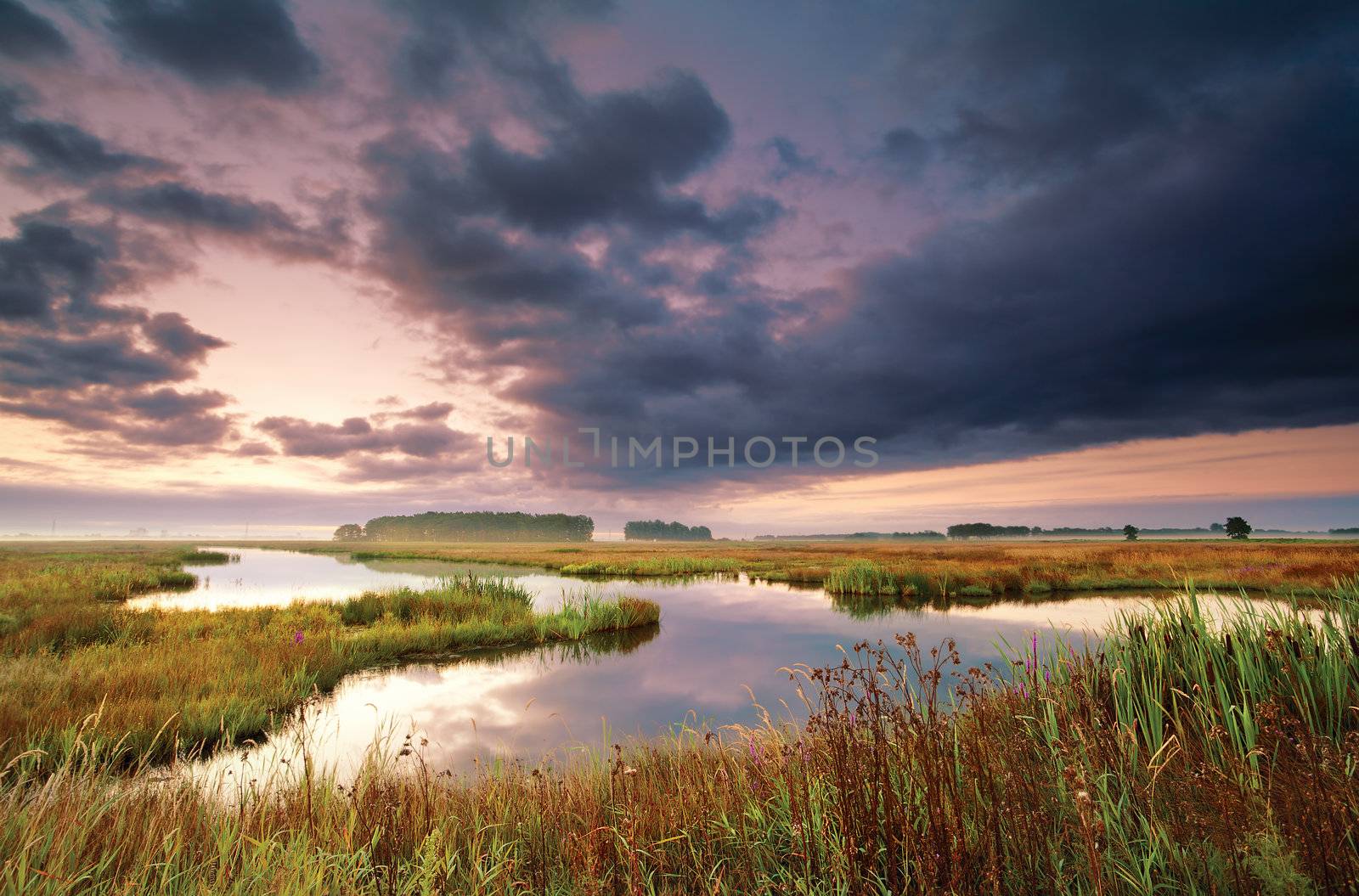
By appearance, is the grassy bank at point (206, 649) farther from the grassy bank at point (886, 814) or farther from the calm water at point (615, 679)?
the grassy bank at point (886, 814)

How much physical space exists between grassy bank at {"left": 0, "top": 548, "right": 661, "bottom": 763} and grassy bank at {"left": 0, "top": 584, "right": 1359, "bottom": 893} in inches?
43.6

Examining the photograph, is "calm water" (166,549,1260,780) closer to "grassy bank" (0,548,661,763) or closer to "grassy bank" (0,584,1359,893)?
"grassy bank" (0,584,1359,893)

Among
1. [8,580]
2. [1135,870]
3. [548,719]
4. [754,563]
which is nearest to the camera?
[1135,870]

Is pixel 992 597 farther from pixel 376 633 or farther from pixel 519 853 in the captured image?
pixel 519 853

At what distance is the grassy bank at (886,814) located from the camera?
9.82 feet

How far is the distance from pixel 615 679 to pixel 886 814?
1263 centimetres

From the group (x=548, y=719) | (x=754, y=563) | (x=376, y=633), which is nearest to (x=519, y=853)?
(x=548, y=719)

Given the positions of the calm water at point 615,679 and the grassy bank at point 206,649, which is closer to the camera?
the grassy bank at point 206,649

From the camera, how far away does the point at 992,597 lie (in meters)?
30.0

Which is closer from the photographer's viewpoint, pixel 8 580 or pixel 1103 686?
pixel 1103 686

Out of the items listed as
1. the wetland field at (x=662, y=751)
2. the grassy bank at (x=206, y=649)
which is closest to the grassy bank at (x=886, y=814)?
the wetland field at (x=662, y=751)

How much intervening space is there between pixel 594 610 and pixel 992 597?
2194 cm

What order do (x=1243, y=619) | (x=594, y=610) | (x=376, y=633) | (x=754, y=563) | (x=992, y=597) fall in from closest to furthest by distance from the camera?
(x=1243, y=619) → (x=376, y=633) → (x=594, y=610) → (x=992, y=597) → (x=754, y=563)

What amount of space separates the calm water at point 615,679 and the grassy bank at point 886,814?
817mm
